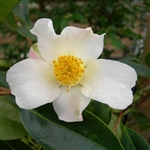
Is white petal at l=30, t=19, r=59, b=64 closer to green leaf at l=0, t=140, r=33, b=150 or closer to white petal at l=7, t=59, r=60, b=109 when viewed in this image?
white petal at l=7, t=59, r=60, b=109

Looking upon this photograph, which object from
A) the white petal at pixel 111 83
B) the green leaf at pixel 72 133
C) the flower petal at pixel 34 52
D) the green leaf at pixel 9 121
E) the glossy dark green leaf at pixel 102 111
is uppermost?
the flower petal at pixel 34 52

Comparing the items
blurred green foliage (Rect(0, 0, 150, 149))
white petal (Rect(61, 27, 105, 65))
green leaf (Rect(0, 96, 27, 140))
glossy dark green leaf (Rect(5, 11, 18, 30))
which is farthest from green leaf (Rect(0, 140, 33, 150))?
glossy dark green leaf (Rect(5, 11, 18, 30))

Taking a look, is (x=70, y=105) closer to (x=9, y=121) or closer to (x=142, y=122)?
(x=9, y=121)

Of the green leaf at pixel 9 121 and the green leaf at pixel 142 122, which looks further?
the green leaf at pixel 142 122

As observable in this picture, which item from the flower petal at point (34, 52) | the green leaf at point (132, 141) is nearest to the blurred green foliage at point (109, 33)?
the green leaf at point (132, 141)

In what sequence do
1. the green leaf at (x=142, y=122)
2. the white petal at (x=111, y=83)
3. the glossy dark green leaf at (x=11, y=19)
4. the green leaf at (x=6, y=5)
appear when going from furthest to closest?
the glossy dark green leaf at (x=11, y=19)
the green leaf at (x=142, y=122)
the green leaf at (x=6, y=5)
the white petal at (x=111, y=83)

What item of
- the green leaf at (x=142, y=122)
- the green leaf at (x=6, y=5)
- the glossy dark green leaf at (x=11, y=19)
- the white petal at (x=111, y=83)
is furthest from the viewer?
the glossy dark green leaf at (x=11, y=19)

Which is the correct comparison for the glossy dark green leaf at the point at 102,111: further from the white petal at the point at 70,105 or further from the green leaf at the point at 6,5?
the green leaf at the point at 6,5

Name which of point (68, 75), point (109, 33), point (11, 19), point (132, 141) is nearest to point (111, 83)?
point (68, 75)
